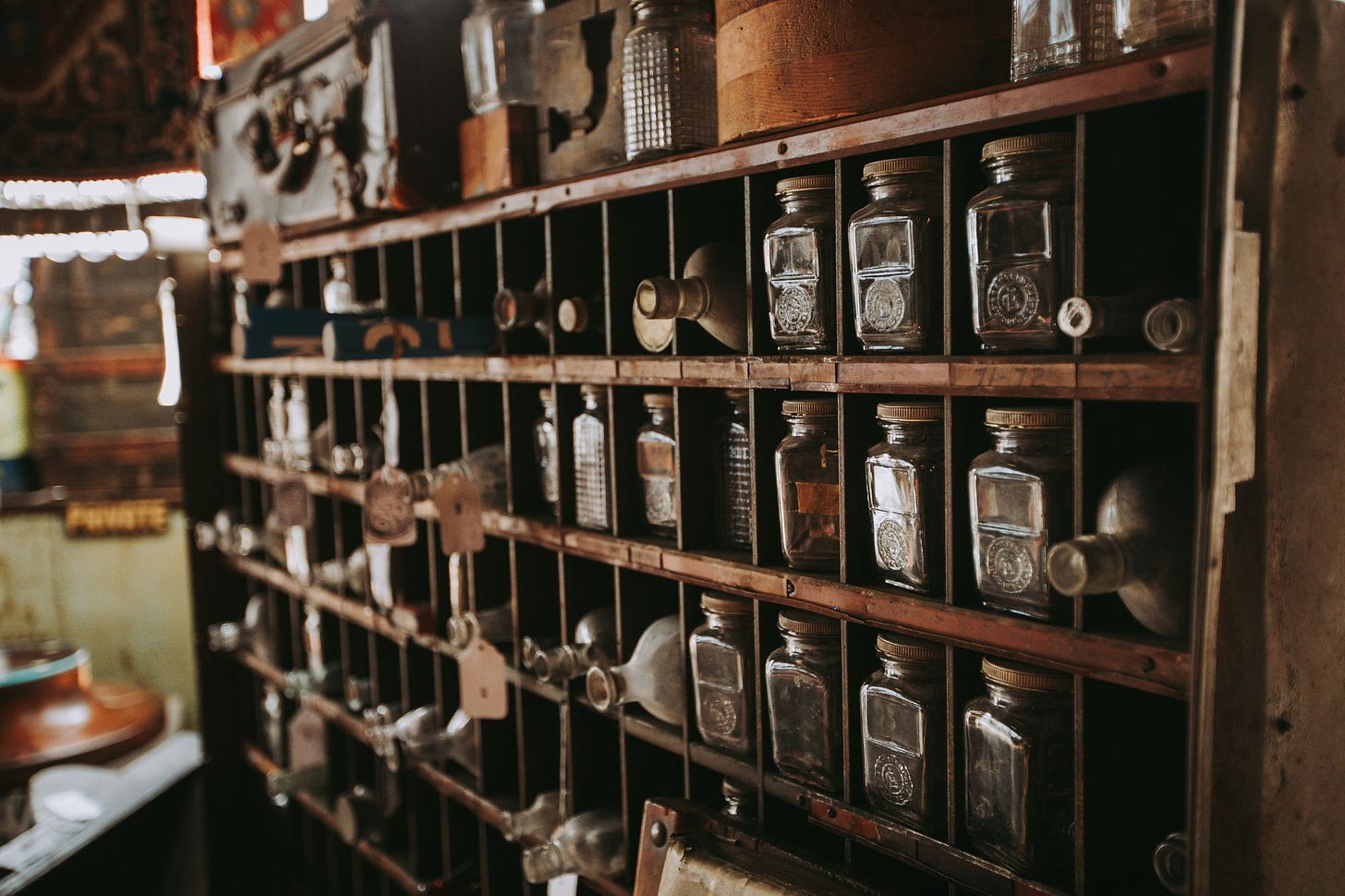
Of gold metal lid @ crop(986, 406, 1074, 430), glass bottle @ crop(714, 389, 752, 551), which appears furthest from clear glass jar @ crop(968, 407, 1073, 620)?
glass bottle @ crop(714, 389, 752, 551)

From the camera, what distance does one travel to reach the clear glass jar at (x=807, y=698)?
1168 millimetres

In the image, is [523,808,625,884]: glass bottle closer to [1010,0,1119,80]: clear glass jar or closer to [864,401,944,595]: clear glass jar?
[864,401,944,595]: clear glass jar

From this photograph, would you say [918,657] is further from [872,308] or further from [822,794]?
[872,308]

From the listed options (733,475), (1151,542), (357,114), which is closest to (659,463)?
(733,475)

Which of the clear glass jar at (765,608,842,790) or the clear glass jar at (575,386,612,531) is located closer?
the clear glass jar at (765,608,842,790)

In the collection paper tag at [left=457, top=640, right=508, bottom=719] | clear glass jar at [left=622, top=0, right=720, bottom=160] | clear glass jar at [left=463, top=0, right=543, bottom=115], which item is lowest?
paper tag at [left=457, top=640, right=508, bottom=719]

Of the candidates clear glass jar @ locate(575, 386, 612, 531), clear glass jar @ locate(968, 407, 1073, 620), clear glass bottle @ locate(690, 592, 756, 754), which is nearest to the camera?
clear glass jar @ locate(968, 407, 1073, 620)

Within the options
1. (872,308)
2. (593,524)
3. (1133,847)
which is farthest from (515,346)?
(1133,847)

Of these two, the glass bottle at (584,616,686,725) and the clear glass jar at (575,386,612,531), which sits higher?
the clear glass jar at (575,386,612,531)

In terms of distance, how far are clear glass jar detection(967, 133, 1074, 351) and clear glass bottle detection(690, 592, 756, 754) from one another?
481 mm

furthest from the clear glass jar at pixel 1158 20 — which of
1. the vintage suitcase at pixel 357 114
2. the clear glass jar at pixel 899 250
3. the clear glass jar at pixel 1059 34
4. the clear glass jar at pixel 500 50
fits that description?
the vintage suitcase at pixel 357 114

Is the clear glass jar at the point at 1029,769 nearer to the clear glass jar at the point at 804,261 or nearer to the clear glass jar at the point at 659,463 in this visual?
the clear glass jar at the point at 804,261

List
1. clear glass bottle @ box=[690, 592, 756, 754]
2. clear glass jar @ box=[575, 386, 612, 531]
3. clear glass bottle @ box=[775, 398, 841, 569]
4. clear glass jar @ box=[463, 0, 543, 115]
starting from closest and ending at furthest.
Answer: clear glass bottle @ box=[775, 398, 841, 569] < clear glass bottle @ box=[690, 592, 756, 754] < clear glass jar @ box=[575, 386, 612, 531] < clear glass jar @ box=[463, 0, 543, 115]

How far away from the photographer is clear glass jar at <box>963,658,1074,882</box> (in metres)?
0.96
